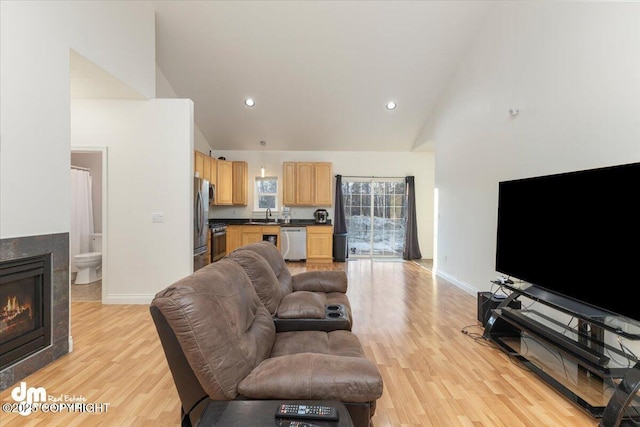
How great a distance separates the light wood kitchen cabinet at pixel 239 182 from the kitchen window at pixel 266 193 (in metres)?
0.35

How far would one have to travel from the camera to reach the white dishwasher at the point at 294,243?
743 centimetres

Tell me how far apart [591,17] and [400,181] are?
540cm

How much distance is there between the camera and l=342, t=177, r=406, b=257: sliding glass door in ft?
26.5

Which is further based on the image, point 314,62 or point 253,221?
point 253,221

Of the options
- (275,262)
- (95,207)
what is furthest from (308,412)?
(95,207)

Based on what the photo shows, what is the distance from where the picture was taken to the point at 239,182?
7738mm

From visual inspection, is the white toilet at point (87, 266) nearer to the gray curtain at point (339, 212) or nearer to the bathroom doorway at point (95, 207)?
the bathroom doorway at point (95, 207)

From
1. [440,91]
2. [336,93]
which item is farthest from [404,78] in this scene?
[336,93]

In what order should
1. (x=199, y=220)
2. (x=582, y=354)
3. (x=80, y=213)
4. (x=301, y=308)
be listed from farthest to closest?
(x=80, y=213)
(x=199, y=220)
(x=301, y=308)
(x=582, y=354)

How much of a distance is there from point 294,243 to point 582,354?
229 inches

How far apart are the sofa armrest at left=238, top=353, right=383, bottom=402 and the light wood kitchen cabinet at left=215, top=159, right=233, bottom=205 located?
649 cm

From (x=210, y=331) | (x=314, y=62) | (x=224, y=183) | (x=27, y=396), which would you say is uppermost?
Answer: (x=314, y=62)

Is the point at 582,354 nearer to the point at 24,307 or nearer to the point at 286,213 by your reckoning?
the point at 24,307

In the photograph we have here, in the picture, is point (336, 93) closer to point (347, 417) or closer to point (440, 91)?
point (440, 91)
